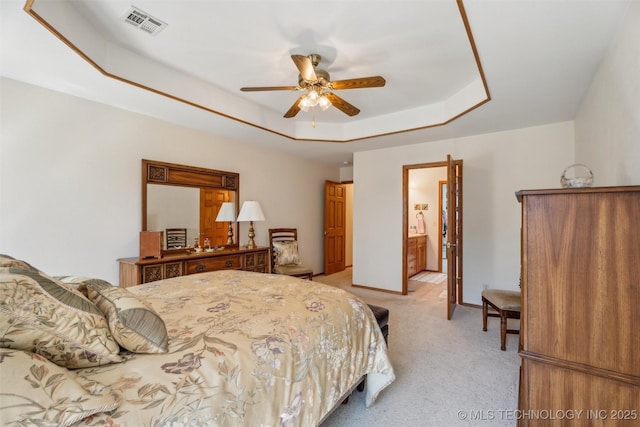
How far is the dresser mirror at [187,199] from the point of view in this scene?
3229 mm

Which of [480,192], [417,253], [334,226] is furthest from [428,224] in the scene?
[480,192]

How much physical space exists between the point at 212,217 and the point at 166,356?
3003 mm

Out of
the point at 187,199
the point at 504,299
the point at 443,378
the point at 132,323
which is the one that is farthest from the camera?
the point at 187,199

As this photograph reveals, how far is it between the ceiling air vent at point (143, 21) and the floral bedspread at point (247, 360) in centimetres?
190

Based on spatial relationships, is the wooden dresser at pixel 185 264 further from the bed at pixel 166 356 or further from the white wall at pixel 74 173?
the bed at pixel 166 356

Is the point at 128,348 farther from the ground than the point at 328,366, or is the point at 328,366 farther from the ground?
the point at 128,348

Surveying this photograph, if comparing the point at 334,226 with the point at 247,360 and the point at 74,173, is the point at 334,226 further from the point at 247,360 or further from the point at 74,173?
the point at 247,360

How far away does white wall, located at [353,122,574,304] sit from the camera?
357 cm

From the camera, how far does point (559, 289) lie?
1.28 meters

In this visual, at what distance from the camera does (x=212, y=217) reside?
152 inches

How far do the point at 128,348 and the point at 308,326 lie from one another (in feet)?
2.54

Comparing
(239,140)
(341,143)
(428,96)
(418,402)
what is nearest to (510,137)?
(428,96)

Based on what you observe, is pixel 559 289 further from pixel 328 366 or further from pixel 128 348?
pixel 128 348

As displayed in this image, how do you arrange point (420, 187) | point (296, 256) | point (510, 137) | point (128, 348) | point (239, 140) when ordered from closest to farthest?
point (128, 348) → point (510, 137) → point (239, 140) → point (296, 256) → point (420, 187)
